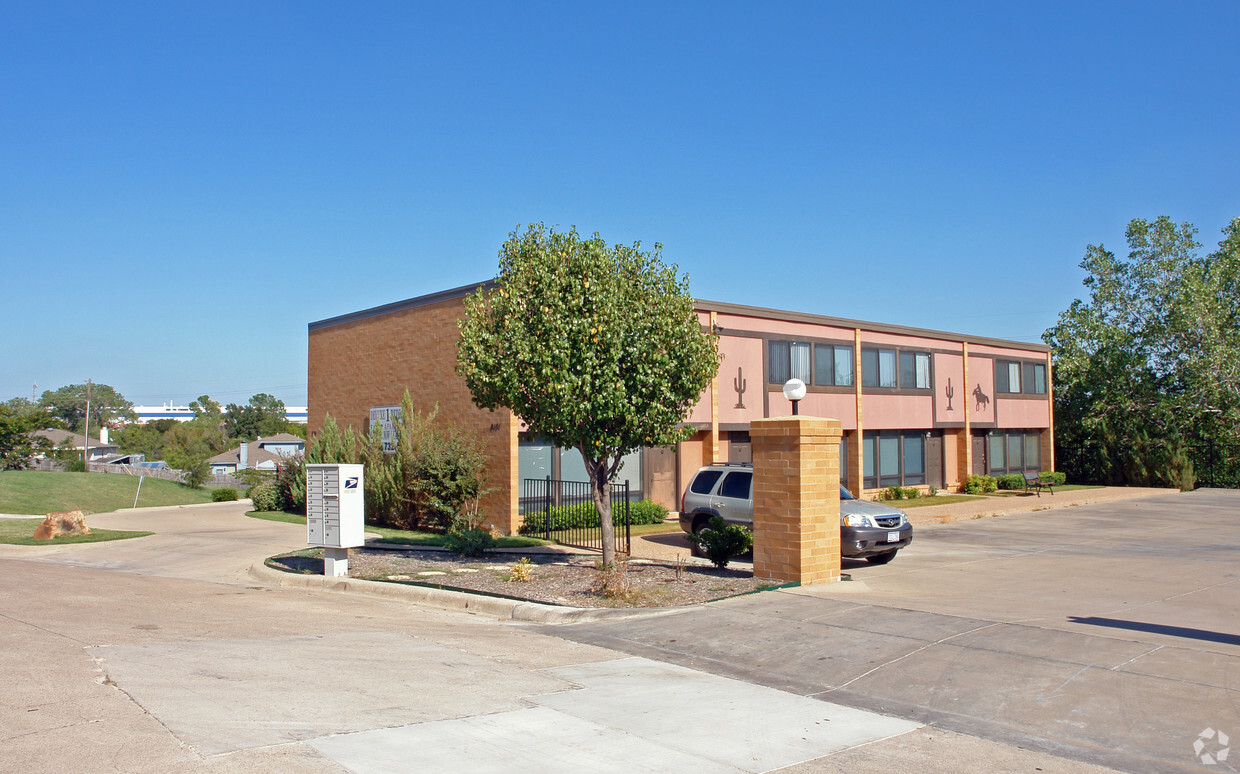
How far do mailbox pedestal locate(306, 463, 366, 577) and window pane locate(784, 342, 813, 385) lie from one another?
1627cm

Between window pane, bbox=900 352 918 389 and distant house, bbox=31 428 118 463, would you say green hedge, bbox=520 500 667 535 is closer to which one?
window pane, bbox=900 352 918 389

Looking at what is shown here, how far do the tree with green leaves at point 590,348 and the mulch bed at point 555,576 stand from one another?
3.25 ft

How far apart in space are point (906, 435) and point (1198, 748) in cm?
2683

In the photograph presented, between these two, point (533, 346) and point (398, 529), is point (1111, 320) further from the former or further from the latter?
point (533, 346)

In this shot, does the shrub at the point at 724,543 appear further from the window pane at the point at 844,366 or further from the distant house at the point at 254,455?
the distant house at the point at 254,455

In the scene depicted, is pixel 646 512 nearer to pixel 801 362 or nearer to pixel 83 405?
pixel 801 362

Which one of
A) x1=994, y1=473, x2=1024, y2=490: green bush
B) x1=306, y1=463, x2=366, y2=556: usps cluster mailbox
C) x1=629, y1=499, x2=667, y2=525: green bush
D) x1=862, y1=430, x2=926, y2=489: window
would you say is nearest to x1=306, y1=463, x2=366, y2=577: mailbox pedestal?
x1=306, y1=463, x2=366, y2=556: usps cluster mailbox

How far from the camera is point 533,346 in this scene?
13117 millimetres

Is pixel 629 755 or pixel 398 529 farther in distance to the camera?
pixel 398 529

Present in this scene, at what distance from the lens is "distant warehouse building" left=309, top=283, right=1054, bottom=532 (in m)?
22.5

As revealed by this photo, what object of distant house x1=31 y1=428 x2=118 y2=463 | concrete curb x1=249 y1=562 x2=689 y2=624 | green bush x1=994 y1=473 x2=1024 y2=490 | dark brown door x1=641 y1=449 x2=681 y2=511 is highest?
distant house x1=31 y1=428 x2=118 y2=463

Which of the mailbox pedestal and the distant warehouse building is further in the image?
the distant warehouse building

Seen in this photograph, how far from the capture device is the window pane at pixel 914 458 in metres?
32.3

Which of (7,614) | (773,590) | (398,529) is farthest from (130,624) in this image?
(398,529)
